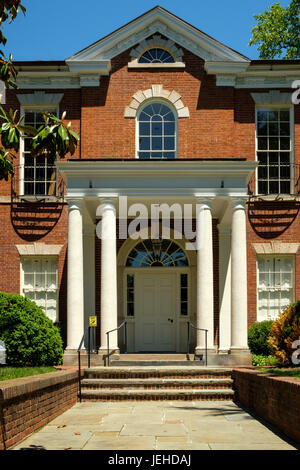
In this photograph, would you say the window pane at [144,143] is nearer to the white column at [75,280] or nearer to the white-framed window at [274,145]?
the white-framed window at [274,145]

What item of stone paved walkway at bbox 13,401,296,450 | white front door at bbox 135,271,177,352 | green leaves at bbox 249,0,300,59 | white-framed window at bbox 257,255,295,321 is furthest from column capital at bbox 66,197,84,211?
green leaves at bbox 249,0,300,59

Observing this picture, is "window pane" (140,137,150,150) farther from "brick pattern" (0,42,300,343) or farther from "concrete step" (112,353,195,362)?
"concrete step" (112,353,195,362)

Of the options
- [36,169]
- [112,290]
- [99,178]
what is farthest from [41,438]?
[36,169]

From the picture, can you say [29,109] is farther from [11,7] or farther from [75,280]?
[11,7]

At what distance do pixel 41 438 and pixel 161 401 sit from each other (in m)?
5.12

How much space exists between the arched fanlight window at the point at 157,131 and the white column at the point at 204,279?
330 centimetres

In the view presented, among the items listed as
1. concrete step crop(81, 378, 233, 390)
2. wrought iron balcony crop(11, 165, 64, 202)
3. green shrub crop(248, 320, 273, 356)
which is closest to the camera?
concrete step crop(81, 378, 233, 390)

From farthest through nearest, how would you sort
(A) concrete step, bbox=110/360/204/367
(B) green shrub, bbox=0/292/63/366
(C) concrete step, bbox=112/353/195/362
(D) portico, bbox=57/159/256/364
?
1. (C) concrete step, bbox=112/353/195/362
2. (D) portico, bbox=57/159/256/364
3. (A) concrete step, bbox=110/360/204/367
4. (B) green shrub, bbox=0/292/63/366

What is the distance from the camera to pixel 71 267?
17.2 metres

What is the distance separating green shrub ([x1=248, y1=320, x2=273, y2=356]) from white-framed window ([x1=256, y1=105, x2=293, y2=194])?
14.0 feet

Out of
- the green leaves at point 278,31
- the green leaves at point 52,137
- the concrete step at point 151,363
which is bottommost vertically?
the concrete step at point 151,363

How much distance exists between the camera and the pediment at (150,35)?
65.9ft

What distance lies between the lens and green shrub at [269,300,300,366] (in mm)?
13625

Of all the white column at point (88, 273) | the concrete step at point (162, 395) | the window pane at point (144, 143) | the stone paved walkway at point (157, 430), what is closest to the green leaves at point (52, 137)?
the stone paved walkway at point (157, 430)
